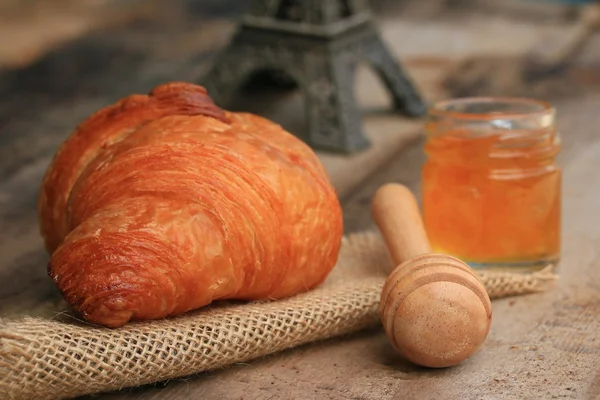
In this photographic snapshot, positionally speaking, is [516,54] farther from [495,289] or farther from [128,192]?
[128,192]

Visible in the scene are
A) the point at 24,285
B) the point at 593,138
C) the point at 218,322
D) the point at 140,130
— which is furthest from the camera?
the point at 593,138

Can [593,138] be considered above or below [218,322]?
below

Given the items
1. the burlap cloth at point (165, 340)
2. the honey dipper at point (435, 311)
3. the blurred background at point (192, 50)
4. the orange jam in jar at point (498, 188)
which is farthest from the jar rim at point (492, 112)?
the blurred background at point (192, 50)

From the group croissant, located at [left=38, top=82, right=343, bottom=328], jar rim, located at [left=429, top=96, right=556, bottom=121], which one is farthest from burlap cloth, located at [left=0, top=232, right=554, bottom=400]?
jar rim, located at [left=429, top=96, right=556, bottom=121]

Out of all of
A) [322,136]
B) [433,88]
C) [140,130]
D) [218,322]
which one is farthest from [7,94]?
[218,322]

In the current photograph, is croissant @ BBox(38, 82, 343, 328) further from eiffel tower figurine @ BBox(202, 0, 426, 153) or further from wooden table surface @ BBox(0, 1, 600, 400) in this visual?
eiffel tower figurine @ BBox(202, 0, 426, 153)

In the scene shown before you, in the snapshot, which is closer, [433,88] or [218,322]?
[218,322]

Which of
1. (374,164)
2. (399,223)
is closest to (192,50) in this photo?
(374,164)

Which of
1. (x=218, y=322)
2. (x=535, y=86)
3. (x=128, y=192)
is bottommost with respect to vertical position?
(x=535, y=86)

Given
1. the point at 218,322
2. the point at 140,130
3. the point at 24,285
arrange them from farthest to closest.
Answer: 1. the point at 24,285
2. the point at 140,130
3. the point at 218,322
